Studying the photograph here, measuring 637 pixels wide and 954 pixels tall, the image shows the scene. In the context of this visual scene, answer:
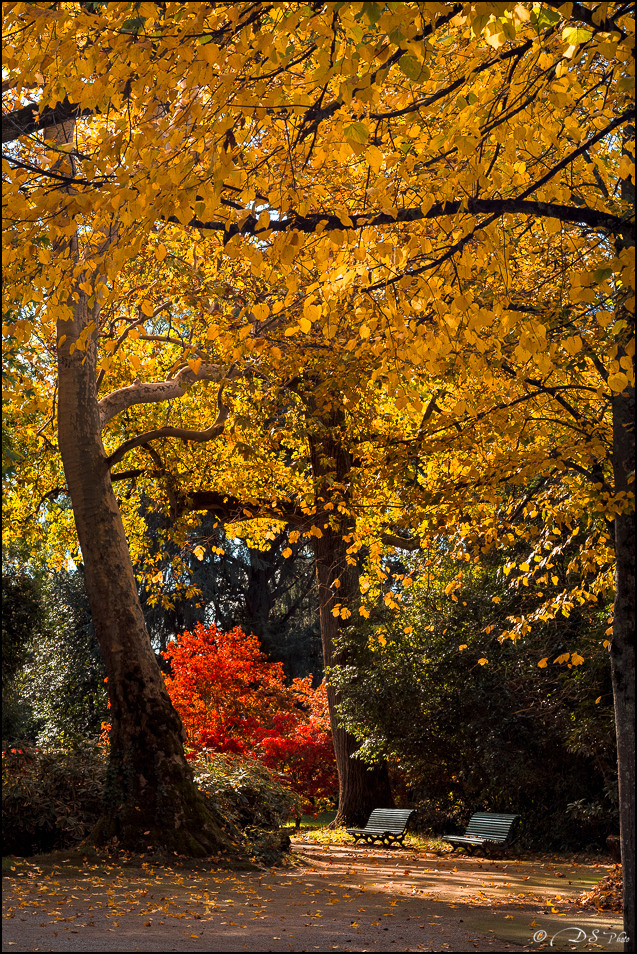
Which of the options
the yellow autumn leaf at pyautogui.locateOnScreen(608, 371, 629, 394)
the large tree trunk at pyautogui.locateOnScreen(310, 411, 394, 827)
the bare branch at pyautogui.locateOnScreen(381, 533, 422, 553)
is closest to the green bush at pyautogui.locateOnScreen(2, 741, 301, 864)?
the large tree trunk at pyautogui.locateOnScreen(310, 411, 394, 827)

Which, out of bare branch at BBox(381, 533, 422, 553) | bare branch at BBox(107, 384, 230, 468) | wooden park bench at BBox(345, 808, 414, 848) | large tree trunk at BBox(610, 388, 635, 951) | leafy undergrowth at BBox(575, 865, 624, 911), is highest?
bare branch at BBox(107, 384, 230, 468)

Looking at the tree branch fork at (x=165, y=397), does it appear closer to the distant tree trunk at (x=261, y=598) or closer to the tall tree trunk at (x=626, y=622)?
the tall tree trunk at (x=626, y=622)

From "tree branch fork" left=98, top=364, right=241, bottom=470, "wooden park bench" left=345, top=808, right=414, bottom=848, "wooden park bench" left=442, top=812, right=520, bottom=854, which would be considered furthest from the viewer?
"wooden park bench" left=345, top=808, right=414, bottom=848

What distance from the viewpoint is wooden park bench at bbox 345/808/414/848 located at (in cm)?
1149

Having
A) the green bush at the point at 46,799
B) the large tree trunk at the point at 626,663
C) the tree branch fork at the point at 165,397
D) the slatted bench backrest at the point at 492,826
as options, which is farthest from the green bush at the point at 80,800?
the large tree trunk at the point at 626,663

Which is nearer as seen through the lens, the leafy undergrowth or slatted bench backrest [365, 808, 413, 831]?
the leafy undergrowth

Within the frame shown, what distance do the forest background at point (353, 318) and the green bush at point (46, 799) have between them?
1.51 feet

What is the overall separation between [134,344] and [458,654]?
7.15m

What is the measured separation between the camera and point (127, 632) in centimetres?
866

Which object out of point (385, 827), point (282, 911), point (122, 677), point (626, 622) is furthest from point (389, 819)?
point (626, 622)

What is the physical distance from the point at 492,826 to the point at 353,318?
715 cm

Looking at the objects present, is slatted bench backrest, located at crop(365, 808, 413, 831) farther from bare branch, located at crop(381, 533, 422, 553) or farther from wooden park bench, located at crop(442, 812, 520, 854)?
bare branch, located at crop(381, 533, 422, 553)

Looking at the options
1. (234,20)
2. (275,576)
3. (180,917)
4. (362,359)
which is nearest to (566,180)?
(234,20)

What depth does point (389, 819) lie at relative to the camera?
1185 cm
